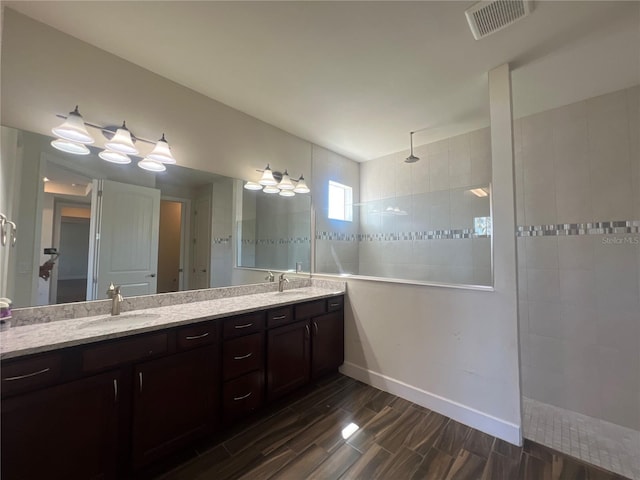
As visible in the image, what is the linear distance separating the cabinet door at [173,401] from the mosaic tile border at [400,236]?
78.5 inches

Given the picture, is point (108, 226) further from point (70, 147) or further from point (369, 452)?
point (369, 452)

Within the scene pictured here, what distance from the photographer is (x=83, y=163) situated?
1.72 meters

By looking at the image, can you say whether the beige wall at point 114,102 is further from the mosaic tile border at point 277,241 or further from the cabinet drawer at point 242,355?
the cabinet drawer at point 242,355

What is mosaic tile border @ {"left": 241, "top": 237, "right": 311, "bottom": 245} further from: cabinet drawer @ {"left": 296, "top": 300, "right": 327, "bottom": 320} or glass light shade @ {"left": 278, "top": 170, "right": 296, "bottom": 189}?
cabinet drawer @ {"left": 296, "top": 300, "right": 327, "bottom": 320}

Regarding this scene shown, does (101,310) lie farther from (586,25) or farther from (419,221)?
(586,25)

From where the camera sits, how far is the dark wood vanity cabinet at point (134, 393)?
3.68 ft

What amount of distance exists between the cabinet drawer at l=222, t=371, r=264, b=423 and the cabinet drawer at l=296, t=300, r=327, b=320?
0.55 metres

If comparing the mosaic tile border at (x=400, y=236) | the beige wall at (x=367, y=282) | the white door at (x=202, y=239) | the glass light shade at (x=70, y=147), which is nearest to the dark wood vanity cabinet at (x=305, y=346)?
the beige wall at (x=367, y=282)

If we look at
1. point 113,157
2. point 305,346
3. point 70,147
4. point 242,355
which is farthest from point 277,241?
point 70,147

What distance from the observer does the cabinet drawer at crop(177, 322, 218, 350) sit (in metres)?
1.57

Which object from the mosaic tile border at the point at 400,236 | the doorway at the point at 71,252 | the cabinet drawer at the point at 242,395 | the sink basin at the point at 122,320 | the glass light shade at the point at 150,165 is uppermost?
the glass light shade at the point at 150,165

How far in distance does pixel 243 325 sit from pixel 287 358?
544mm

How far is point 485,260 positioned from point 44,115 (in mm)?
3508

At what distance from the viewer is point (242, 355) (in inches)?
73.0
